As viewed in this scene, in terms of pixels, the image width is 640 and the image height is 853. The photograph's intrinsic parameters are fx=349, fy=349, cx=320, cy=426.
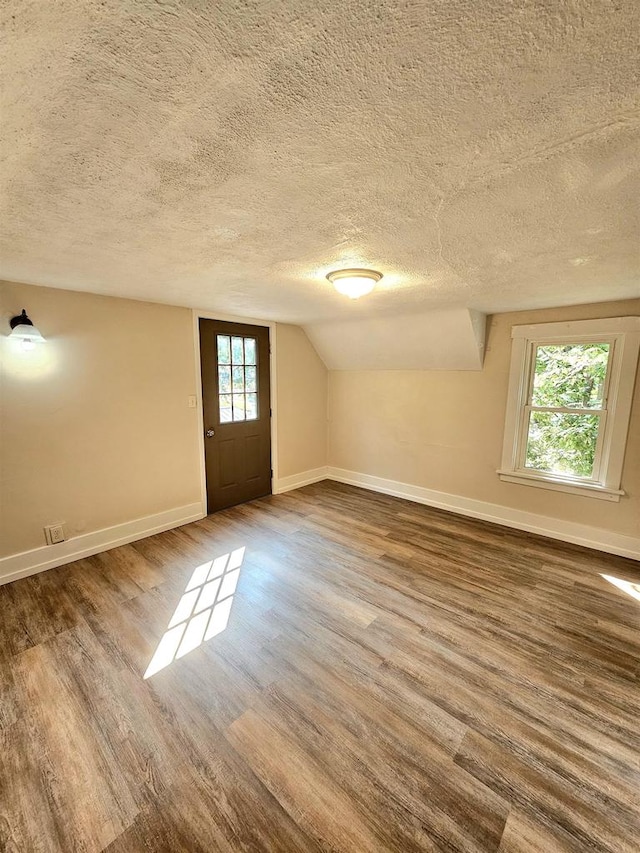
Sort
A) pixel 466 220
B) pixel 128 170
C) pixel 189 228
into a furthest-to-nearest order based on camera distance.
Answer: pixel 189 228 < pixel 466 220 < pixel 128 170

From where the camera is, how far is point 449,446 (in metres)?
3.97

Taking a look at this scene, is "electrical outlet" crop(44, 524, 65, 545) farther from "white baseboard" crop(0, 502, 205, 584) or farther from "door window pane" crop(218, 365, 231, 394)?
"door window pane" crop(218, 365, 231, 394)

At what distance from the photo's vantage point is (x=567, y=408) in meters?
3.19

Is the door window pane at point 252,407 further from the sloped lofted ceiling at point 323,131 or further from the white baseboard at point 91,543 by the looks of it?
the sloped lofted ceiling at point 323,131

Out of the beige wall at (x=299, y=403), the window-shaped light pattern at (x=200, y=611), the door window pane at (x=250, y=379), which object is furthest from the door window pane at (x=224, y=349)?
the window-shaped light pattern at (x=200, y=611)

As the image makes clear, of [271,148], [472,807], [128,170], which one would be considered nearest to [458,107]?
[271,148]

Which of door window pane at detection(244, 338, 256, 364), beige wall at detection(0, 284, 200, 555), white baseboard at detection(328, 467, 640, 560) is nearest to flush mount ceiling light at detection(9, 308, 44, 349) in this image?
beige wall at detection(0, 284, 200, 555)

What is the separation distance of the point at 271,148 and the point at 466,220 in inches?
34.2

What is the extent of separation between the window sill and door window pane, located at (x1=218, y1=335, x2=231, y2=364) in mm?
3149

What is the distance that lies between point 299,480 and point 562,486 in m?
3.03

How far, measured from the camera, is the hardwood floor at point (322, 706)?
48.3 inches

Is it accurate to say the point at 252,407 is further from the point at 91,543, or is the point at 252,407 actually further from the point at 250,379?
the point at 91,543

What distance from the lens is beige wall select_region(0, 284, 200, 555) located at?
257 cm

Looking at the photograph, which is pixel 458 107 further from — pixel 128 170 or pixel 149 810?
pixel 149 810
